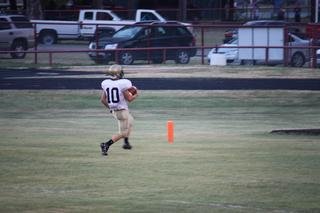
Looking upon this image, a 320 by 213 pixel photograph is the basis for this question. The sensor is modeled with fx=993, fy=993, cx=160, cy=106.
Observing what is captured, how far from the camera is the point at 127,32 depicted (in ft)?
150

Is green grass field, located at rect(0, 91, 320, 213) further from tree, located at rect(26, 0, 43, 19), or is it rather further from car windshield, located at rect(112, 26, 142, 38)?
tree, located at rect(26, 0, 43, 19)

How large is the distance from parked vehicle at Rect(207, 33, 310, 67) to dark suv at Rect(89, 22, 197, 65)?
1.47 m

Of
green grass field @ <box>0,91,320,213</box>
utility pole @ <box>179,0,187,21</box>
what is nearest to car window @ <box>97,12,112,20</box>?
utility pole @ <box>179,0,187,21</box>

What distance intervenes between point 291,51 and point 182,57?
5018mm

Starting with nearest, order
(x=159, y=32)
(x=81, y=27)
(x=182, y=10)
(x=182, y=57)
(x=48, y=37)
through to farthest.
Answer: (x=182, y=57)
(x=159, y=32)
(x=81, y=27)
(x=48, y=37)
(x=182, y=10)

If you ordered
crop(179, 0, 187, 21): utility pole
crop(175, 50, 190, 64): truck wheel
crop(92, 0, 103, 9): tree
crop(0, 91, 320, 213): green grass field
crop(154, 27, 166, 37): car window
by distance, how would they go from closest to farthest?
crop(0, 91, 320, 213): green grass field < crop(175, 50, 190, 64): truck wheel < crop(154, 27, 166, 37): car window < crop(179, 0, 187, 21): utility pole < crop(92, 0, 103, 9): tree

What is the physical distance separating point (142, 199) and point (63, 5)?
6057 cm

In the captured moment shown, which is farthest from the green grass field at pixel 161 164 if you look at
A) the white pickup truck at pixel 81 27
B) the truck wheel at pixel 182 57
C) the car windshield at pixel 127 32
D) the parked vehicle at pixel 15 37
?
the white pickup truck at pixel 81 27

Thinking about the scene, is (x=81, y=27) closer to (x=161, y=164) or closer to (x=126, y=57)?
(x=126, y=57)

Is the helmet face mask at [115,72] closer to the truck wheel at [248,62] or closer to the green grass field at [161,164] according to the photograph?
the green grass field at [161,164]

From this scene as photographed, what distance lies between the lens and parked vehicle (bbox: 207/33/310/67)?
43500mm

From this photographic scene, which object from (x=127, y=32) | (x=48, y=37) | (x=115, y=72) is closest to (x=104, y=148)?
(x=115, y=72)

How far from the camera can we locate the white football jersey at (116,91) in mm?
16125

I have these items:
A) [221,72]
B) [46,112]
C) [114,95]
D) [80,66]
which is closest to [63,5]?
[80,66]
